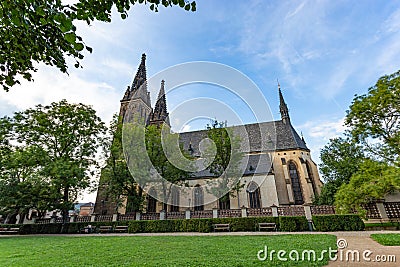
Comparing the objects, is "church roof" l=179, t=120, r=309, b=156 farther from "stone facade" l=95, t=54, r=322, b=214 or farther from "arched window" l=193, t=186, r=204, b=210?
"arched window" l=193, t=186, r=204, b=210

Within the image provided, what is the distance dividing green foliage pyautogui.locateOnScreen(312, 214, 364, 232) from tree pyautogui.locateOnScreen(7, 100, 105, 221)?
58.4ft

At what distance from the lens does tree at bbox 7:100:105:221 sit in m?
17.4

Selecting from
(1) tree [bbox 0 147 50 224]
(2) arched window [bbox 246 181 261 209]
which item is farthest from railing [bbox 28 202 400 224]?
(2) arched window [bbox 246 181 261 209]

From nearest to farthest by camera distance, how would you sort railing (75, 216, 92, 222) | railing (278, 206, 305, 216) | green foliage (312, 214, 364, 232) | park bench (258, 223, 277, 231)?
green foliage (312, 214, 364, 232) → park bench (258, 223, 277, 231) → railing (278, 206, 305, 216) → railing (75, 216, 92, 222)

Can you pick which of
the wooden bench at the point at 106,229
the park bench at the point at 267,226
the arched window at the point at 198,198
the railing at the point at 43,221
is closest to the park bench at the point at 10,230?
the railing at the point at 43,221

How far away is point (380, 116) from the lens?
14.0 meters

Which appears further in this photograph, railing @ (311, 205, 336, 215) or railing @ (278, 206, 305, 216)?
railing @ (278, 206, 305, 216)

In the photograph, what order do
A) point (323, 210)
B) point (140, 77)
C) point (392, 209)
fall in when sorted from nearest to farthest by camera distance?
point (392, 209) → point (323, 210) → point (140, 77)

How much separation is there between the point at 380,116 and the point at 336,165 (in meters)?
9.61

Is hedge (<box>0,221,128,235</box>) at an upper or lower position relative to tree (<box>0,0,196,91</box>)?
lower

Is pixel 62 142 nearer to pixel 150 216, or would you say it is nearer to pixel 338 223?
pixel 150 216

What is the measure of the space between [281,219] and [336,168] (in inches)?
468

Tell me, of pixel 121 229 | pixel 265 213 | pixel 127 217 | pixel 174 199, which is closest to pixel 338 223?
pixel 265 213

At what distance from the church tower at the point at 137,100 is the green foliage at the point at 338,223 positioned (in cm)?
2580
